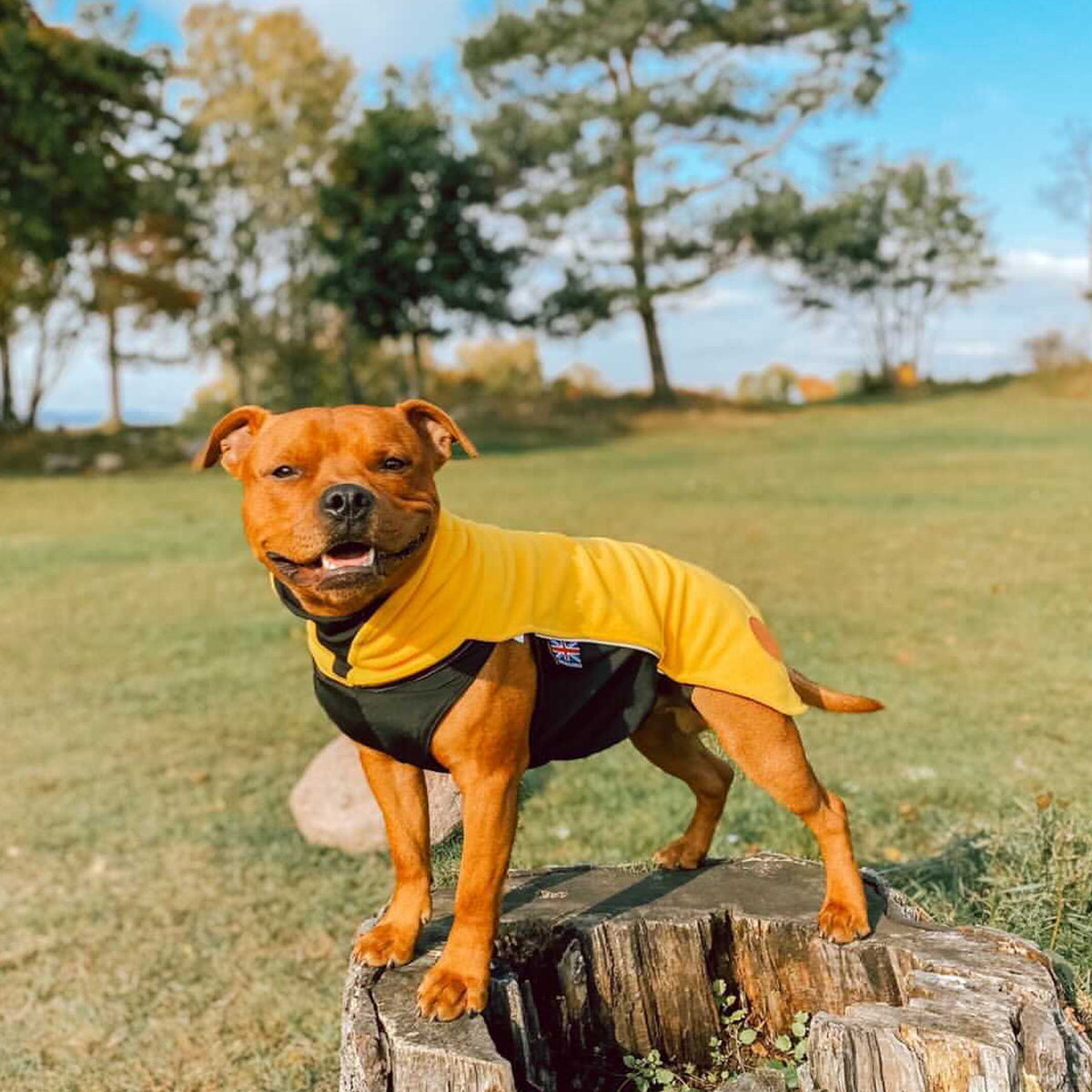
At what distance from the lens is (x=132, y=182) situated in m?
28.8

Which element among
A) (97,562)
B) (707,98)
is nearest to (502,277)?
(707,98)

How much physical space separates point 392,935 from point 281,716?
548cm

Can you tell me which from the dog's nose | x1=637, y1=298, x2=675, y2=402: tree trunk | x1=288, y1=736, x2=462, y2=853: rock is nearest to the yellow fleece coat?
the dog's nose

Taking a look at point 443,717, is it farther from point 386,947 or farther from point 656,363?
point 656,363

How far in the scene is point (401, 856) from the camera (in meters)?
2.83

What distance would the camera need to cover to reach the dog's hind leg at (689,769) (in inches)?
122

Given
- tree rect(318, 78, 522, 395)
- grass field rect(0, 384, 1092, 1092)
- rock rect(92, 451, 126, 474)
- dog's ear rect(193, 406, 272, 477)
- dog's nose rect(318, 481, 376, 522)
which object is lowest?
grass field rect(0, 384, 1092, 1092)

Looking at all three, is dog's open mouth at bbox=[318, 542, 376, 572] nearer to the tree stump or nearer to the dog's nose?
the dog's nose

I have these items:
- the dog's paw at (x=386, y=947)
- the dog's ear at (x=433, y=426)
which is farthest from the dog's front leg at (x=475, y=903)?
the dog's ear at (x=433, y=426)

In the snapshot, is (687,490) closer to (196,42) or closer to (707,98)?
(707,98)

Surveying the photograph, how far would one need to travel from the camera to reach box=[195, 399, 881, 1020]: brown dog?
7.61 feet

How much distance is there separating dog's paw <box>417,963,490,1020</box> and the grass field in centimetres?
167

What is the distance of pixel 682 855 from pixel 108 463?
91.0 feet

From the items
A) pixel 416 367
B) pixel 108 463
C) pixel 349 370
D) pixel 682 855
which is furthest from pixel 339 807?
pixel 349 370
